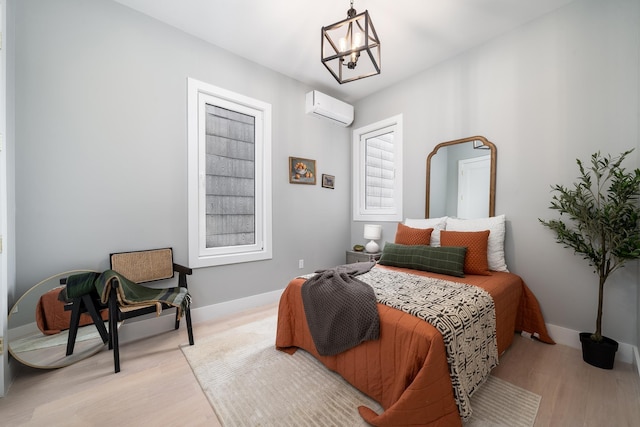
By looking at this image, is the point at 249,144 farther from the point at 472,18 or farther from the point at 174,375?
the point at 472,18

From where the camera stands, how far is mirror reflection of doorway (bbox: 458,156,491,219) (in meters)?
2.60

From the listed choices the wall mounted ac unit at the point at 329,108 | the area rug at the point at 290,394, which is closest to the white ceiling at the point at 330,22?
the wall mounted ac unit at the point at 329,108

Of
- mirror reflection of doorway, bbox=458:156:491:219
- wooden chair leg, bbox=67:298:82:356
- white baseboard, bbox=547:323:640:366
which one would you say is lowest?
white baseboard, bbox=547:323:640:366

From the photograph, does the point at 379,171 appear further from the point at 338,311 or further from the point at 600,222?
the point at 338,311

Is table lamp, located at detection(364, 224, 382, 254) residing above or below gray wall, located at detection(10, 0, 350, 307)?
below

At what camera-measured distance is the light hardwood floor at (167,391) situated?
135 centimetres

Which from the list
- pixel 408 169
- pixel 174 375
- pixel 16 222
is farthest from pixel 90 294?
pixel 408 169

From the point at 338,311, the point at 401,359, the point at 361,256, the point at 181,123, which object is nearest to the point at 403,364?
the point at 401,359

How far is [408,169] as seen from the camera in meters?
3.27

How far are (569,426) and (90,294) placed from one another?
122 inches

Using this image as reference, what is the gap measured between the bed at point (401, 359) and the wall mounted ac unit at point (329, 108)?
2380 millimetres

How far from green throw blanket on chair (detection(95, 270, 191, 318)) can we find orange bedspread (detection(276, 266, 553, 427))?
89 centimetres

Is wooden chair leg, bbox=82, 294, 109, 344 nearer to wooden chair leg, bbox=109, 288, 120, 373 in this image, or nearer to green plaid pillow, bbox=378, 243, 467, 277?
wooden chair leg, bbox=109, 288, 120, 373

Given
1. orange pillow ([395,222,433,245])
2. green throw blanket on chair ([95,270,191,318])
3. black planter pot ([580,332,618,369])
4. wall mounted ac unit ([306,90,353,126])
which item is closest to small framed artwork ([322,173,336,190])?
wall mounted ac unit ([306,90,353,126])
